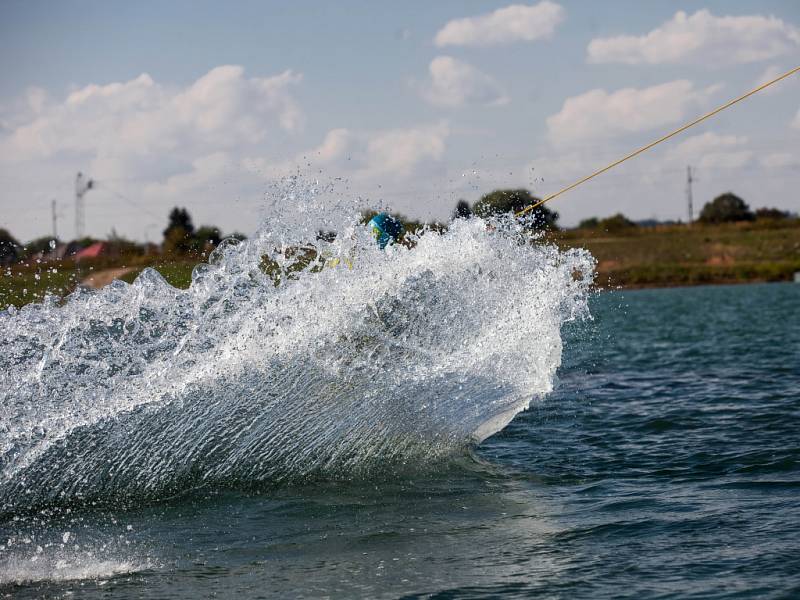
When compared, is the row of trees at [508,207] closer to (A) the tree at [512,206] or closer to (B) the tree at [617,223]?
(A) the tree at [512,206]

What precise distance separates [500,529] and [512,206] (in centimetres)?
454

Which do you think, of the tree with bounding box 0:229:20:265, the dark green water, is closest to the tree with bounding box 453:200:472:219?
the dark green water

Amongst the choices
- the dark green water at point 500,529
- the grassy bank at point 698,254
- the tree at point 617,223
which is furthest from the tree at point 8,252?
the tree at point 617,223

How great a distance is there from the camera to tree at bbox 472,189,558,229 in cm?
955

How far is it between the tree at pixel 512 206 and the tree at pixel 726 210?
10186 centimetres

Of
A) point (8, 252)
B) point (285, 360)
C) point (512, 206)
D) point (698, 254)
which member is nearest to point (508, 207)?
point (512, 206)

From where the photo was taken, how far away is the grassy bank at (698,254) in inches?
2724

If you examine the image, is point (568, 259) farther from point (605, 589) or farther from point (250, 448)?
point (605, 589)

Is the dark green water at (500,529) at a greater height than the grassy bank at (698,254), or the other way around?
Result: the grassy bank at (698,254)

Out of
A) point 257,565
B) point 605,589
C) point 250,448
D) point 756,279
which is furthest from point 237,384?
point 756,279

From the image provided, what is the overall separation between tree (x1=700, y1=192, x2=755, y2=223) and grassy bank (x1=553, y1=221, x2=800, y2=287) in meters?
26.5

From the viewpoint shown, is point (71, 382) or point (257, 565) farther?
point (71, 382)

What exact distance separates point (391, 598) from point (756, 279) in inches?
2722

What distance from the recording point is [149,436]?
8031mm
